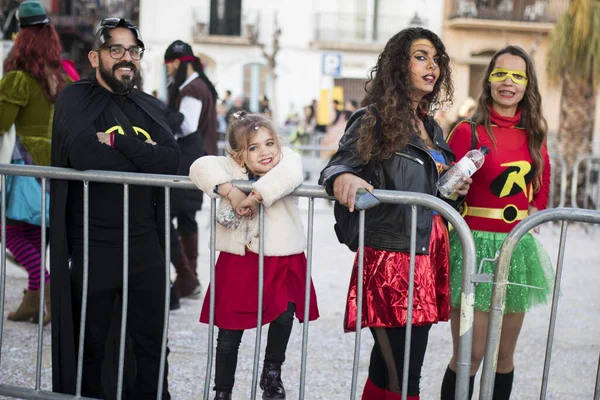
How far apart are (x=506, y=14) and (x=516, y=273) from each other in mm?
32987

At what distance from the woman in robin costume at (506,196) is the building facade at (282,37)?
101 feet

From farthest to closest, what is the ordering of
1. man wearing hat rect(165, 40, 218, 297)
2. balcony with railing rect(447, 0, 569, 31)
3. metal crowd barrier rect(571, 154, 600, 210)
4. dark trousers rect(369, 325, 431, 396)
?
balcony with railing rect(447, 0, 569, 31), metal crowd barrier rect(571, 154, 600, 210), man wearing hat rect(165, 40, 218, 297), dark trousers rect(369, 325, 431, 396)

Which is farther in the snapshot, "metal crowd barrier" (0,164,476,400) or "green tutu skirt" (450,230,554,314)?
"green tutu skirt" (450,230,554,314)

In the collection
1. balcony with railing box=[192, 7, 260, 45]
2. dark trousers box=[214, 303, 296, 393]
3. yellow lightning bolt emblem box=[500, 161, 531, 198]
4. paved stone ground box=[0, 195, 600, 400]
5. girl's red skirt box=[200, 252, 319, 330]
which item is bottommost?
paved stone ground box=[0, 195, 600, 400]

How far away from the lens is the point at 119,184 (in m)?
3.78

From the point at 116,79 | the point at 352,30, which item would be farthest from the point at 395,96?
the point at 352,30

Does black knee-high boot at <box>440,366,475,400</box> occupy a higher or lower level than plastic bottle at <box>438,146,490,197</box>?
lower

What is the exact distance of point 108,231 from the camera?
3.76 meters

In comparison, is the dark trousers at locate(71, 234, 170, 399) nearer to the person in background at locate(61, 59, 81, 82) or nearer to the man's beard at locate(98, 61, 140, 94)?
the man's beard at locate(98, 61, 140, 94)

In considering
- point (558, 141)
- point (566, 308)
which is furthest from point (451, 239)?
point (558, 141)

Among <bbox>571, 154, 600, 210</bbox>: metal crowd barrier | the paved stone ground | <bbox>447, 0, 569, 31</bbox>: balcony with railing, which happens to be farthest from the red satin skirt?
<bbox>447, 0, 569, 31</bbox>: balcony with railing

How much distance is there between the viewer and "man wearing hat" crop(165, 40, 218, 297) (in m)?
6.20

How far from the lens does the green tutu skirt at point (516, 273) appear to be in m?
3.75

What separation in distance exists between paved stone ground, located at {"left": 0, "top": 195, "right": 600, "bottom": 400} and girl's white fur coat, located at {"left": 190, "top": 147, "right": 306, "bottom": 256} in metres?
1.33
